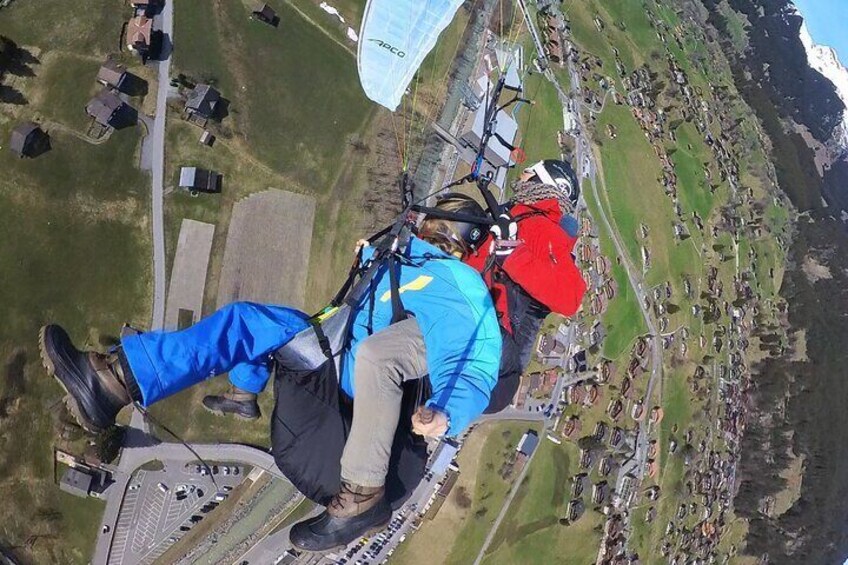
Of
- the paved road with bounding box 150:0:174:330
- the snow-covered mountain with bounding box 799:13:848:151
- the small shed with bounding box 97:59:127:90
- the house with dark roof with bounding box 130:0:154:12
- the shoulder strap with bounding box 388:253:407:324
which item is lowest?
the paved road with bounding box 150:0:174:330

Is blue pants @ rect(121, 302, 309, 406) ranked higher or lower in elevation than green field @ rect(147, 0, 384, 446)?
higher

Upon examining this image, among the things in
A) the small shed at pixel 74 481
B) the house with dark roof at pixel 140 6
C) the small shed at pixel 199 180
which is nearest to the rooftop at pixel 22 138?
the small shed at pixel 199 180

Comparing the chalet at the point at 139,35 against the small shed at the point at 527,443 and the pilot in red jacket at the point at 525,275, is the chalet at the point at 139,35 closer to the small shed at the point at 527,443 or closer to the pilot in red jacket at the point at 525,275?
the pilot in red jacket at the point at 525,275

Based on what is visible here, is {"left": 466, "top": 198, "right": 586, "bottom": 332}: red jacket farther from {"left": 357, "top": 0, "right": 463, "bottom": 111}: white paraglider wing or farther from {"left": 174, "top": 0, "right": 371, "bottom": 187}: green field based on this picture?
{"left": 174, "top": 0, "right": 371, "bottom": 187}: green field

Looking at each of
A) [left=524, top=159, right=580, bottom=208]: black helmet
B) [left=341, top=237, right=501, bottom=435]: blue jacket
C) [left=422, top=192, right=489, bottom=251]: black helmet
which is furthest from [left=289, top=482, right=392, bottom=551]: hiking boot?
[left=524, top=159, right=580, bottom=208]: black helmet

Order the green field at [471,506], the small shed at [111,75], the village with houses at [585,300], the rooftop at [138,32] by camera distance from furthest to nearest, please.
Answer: the green field at [471,506] < the village with houses at [585,300] < the rooftop at [138,32] < the small shed at [111,75]

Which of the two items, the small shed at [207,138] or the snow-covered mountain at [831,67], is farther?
the snow-covered mountain at [831,67]
